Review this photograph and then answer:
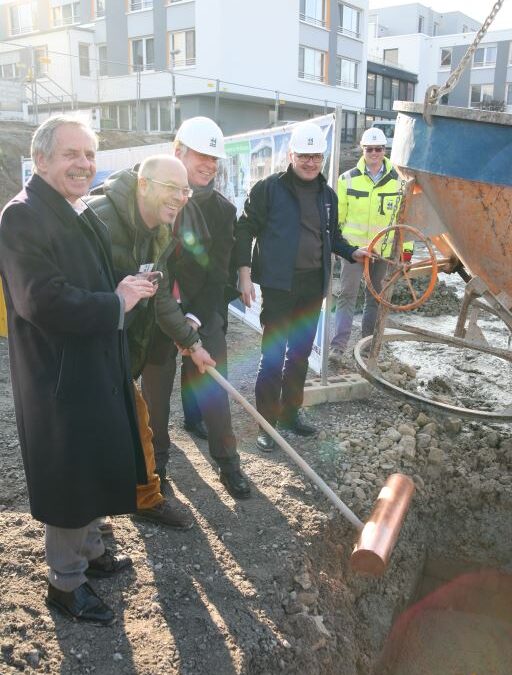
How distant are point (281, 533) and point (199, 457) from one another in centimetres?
88

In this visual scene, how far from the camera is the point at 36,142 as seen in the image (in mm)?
2025

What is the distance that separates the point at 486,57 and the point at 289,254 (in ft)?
139

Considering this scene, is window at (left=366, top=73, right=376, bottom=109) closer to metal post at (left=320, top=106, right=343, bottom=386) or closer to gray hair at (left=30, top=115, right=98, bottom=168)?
metal post at (left=320, top=106, right=343, bottom=386)

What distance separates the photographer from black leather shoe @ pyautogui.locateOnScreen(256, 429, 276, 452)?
400cm

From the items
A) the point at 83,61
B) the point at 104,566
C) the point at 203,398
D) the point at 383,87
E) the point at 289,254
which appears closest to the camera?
the point at 104,566

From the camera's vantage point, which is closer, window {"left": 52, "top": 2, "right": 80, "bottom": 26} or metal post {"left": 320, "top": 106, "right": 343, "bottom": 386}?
metal post {"left": 320, "top": 106, "right": 343, "bottom": 386}

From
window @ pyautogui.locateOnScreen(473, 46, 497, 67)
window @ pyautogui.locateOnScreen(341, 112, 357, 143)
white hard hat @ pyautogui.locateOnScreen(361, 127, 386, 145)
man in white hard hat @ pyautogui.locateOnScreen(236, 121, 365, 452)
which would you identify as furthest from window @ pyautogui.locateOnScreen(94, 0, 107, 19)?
man in white hard hat @ pyautogui.locateOnScreen(236, 121, 365, 452)

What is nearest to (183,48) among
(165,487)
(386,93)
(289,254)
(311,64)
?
(311,64)

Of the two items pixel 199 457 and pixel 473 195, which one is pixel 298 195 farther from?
pixel 199 457

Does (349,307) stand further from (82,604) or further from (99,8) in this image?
(99,8)

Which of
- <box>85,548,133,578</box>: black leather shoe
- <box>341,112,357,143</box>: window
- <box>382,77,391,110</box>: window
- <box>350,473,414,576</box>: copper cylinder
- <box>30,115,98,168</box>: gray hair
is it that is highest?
<box>382,77,391,110</box>: window

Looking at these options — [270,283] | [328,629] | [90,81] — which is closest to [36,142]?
[270,283]

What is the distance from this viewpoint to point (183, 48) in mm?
24922

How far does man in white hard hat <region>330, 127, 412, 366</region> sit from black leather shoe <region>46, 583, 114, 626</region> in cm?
356
